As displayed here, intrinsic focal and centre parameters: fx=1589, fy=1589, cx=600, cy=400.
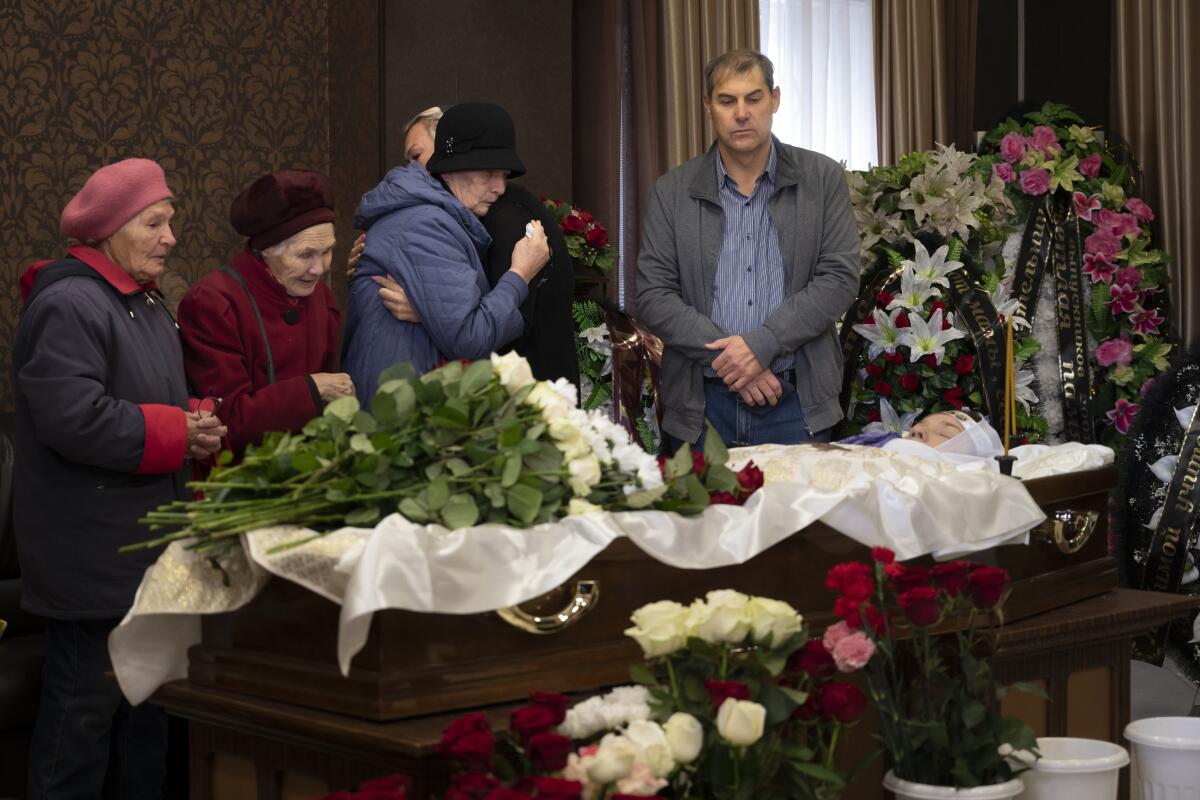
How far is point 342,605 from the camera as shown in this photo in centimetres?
175

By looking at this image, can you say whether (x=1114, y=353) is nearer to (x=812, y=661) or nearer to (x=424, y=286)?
(x=424, y=286)

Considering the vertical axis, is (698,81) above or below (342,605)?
above

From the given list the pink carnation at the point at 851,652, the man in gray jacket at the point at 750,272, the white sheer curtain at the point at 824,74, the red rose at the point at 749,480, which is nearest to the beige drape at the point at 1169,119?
the white sheer curtain at the point at 824,74

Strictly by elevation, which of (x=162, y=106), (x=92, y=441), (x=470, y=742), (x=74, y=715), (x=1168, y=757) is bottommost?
(x=74, y=715)

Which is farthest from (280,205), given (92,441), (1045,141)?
(1045,141)

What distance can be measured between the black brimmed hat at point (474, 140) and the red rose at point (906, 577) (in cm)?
161

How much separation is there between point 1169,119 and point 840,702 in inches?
163

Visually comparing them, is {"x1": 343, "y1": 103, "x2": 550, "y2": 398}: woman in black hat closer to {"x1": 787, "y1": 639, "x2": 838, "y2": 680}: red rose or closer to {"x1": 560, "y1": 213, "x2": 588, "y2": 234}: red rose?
{"x1": 560, "y1": 213, "x2": 588, "y2": 234}: red rose

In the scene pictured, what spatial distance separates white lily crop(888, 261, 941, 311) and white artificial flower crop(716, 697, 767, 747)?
3055mm

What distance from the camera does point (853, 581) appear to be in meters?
1.71

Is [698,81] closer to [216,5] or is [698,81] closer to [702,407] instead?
[216,5]

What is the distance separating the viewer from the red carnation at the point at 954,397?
4.42 metres

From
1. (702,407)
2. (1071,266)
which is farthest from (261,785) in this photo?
(1071,266)

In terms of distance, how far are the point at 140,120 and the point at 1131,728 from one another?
3.50 metres
